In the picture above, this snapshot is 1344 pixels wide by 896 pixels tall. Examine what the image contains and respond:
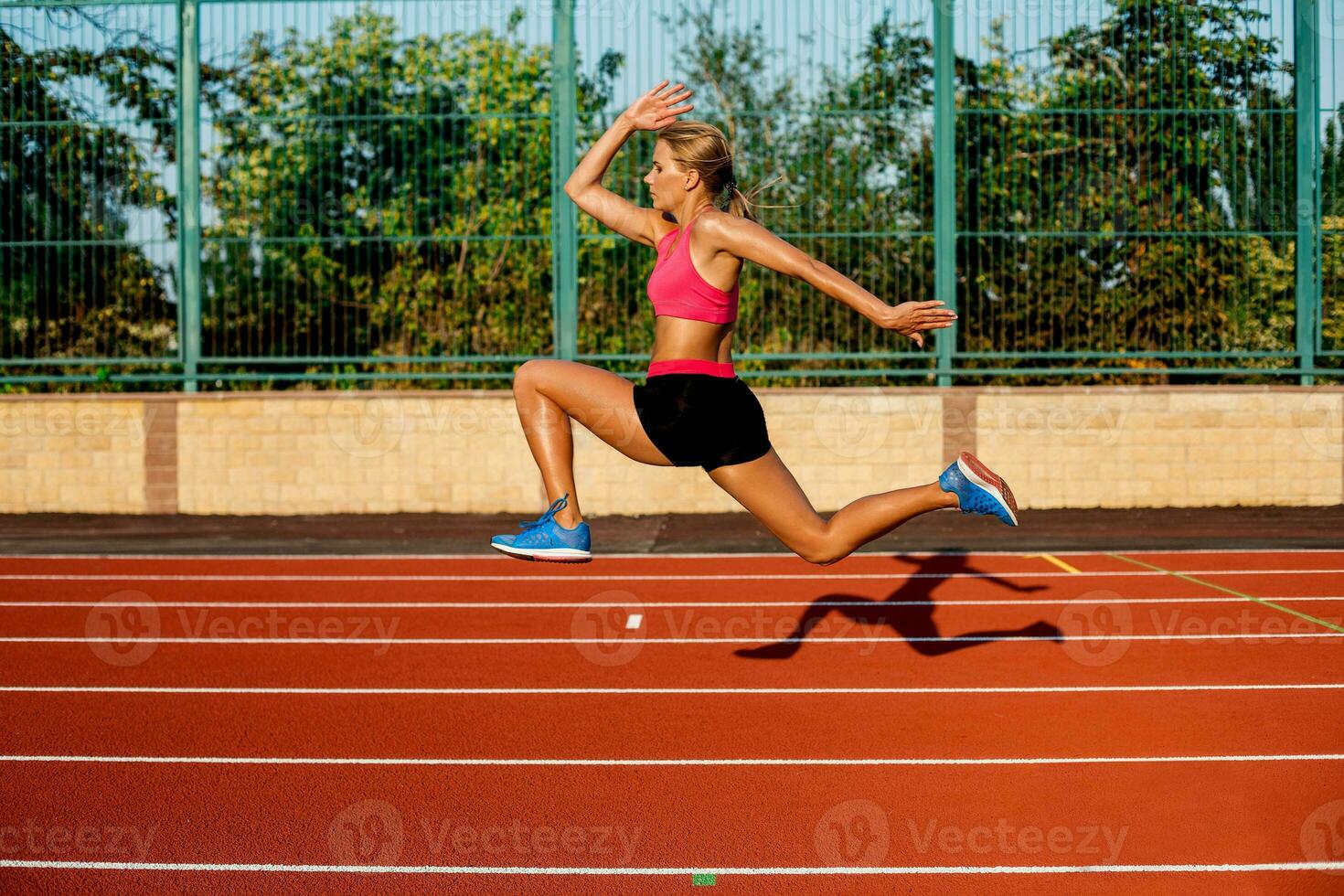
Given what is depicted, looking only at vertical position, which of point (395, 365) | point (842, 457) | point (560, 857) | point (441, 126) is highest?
point (441, 126)

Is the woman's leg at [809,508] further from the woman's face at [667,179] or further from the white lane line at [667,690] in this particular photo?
the white lane line at [667,690]

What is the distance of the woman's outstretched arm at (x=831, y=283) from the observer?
4.08 metres

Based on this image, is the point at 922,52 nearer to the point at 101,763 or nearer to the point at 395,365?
the point at 395,365

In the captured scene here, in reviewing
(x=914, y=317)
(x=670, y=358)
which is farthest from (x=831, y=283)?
(x=670, y=358)

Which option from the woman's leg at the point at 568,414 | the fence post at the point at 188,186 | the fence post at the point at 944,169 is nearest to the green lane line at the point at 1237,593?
the fence post at the point at 944,169

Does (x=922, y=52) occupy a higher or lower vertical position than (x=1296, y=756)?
higher

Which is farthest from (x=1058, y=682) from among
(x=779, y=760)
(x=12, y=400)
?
(x=12, y=400)

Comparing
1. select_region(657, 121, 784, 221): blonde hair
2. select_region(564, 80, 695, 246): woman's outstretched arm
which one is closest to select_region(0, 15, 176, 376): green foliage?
select_region(564, 80, 695, 246): woman's outstretched arm

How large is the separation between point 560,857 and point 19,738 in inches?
109

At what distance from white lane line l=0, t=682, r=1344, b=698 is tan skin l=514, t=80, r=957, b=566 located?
6.08 feet

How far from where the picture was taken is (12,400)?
13.8 meters

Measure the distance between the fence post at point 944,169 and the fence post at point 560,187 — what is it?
11.1 ft

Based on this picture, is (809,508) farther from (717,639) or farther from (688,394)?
(717,639)

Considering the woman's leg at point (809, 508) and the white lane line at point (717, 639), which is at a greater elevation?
the woman's leg at point (809, 508)
